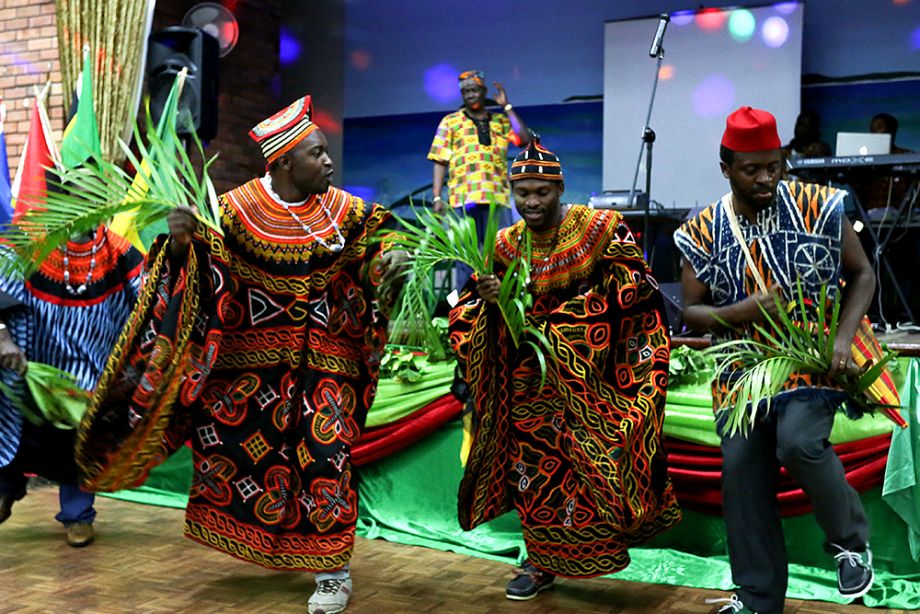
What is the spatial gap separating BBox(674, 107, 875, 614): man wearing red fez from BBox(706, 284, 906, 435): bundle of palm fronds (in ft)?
0.13

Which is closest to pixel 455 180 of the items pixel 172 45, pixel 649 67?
pixel 172 45

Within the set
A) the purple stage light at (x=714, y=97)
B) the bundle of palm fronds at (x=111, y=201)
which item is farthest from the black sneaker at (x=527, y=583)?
the purple stage light at (x=714, y=97)

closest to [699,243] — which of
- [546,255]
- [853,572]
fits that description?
[546,255]

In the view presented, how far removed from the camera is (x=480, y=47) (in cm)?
944

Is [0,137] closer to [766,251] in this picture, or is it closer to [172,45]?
[172,45]

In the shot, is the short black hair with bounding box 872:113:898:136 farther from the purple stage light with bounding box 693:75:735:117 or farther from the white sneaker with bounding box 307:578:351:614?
the white sneaker with bounding box 307:578:351:614

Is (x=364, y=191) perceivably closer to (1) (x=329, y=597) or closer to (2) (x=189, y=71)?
(2) (x=189, y=71)

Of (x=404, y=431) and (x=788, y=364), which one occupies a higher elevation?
(x=788, y=364)

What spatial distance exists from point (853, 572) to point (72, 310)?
3.03 metres

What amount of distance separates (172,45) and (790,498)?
4342 millimetres

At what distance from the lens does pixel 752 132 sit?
2920 millimetres

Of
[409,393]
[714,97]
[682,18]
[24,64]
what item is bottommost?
[409,393]

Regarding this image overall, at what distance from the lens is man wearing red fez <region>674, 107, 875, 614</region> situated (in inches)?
114

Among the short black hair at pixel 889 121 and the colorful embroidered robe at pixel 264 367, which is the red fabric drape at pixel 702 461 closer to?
the colorful embroidered robe at pixel 264 367
